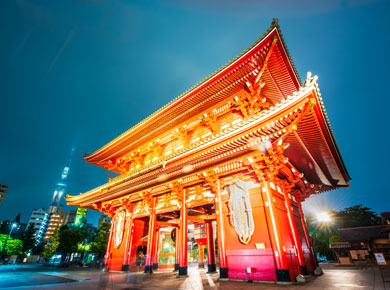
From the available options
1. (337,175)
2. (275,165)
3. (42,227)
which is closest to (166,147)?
(275,165)

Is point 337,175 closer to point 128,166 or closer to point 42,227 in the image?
point 128,166

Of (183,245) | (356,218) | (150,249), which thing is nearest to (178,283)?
(183,245)

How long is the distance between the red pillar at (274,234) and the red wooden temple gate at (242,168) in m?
0.04

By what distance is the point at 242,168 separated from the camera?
9.53m

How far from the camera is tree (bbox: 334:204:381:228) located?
36750 mm

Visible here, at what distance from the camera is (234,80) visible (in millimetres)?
10891

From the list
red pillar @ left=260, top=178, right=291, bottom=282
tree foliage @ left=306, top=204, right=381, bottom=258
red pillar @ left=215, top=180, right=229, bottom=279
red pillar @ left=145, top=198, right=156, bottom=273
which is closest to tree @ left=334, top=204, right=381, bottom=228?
tree foliage @ left=306, top=204, right=381, bottom=258

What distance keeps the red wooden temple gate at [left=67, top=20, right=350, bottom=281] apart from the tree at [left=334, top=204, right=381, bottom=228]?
33.6m

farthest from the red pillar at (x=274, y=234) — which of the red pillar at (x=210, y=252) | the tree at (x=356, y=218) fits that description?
the tree at (x=356, y=218)

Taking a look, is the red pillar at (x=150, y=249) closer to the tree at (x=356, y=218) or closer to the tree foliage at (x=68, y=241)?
the tree foliage at (x=68, y=241)

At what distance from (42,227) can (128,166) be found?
99416 millimetres

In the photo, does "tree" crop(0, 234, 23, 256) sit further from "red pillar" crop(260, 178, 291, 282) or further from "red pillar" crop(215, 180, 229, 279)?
"red pillar" crop(260, 178, 291, 282)

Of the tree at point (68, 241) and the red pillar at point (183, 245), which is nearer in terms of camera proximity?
the red pillar at point (183, 245)

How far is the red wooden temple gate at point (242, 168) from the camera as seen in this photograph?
309 inches
